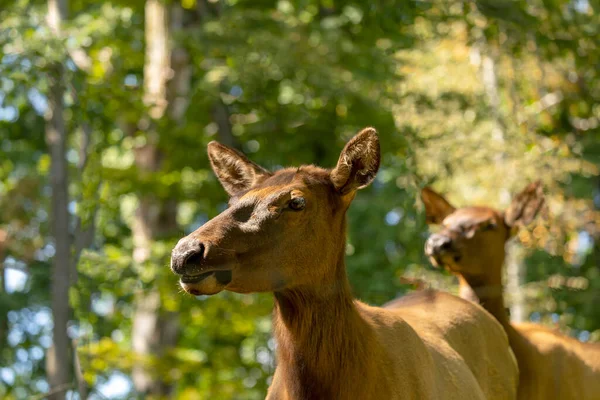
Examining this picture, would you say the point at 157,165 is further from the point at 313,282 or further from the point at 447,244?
the point at 313,282

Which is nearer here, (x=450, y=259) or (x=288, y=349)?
(x=288, y=349)

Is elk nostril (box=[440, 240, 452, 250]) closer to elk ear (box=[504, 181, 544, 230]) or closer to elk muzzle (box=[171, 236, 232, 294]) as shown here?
elk ear (box=[504, 181, 544, 230])

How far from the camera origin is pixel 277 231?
228 inches

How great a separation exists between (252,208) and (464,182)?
609 inches

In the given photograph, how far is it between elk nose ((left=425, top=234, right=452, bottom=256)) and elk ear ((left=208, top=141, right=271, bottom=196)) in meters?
3.12

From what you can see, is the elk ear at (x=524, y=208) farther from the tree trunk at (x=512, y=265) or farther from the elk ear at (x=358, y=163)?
the tree trunk at (x=512, y=265)

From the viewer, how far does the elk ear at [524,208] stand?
10.1m

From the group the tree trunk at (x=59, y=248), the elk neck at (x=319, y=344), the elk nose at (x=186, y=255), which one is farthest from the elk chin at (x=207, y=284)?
the tree trunk at (x=59, y=248)

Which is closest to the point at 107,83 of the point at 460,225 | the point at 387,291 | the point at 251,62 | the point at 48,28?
the point at 251,62

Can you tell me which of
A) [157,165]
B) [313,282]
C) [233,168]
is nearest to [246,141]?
[157,165]

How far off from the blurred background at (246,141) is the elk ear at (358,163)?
410 centimetres

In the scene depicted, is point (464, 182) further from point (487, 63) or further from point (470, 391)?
point (470, 391)

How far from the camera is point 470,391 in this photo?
6.77m

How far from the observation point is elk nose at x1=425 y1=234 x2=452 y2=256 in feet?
30.6
